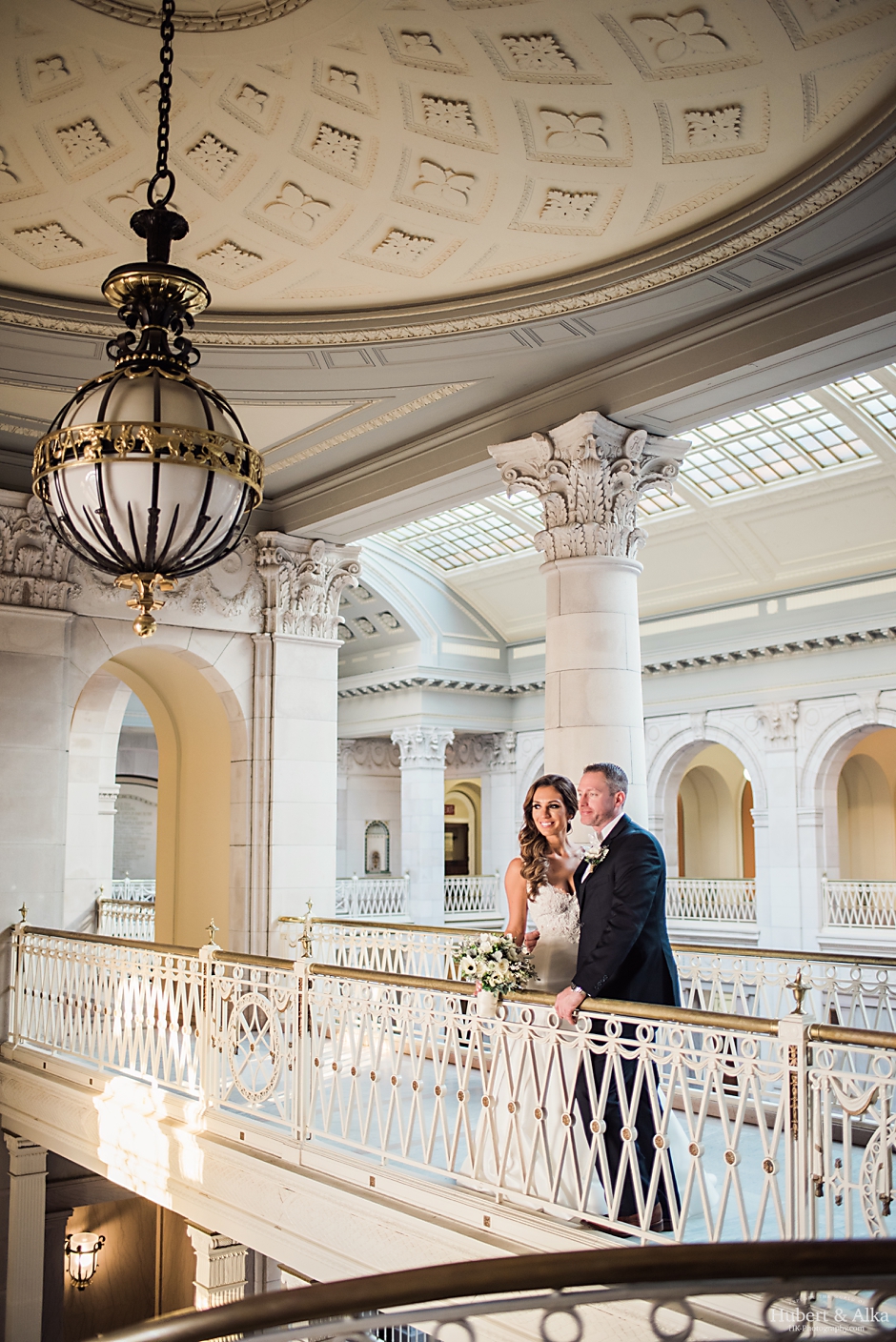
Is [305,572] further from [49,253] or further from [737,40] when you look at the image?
[737,40]

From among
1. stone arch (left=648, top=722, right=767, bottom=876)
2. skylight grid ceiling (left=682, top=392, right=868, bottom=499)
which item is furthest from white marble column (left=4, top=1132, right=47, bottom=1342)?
stone arch (left=648, top=722, right=767, bottom=876)

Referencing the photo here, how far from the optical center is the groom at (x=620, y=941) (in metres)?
4.73

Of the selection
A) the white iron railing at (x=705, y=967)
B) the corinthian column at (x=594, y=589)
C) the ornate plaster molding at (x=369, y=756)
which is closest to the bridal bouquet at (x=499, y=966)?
the white iron railing at (x=705, y=967)

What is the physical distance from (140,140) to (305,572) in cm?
627

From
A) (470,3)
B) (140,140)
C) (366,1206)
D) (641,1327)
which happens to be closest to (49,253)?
(140,140)

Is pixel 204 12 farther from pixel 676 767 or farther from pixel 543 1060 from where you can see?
pixel 676 767

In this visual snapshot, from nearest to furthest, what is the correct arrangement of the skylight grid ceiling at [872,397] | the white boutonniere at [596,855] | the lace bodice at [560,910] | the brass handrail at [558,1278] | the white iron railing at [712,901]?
the brass handrail at [558,1278], the white boutonniere at [596,855], the lace bodice at [560,910], the skylight grid ceiling at [872,397], the white iron railing at [712,901]

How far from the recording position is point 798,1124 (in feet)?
13.3

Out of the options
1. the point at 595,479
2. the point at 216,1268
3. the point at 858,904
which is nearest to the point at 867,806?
the point at 858,904

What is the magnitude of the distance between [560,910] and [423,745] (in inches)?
678

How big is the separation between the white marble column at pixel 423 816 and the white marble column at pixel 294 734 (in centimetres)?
1051

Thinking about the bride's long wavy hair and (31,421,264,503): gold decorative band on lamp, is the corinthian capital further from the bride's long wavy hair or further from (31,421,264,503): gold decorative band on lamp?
(31,421,264,503): gold decorative band on lamp

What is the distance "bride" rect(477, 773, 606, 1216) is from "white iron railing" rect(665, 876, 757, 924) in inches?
599

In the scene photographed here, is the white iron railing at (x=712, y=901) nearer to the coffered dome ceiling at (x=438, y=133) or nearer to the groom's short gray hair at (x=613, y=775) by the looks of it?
the coffered dome ceiling at (x=438, y=133)
